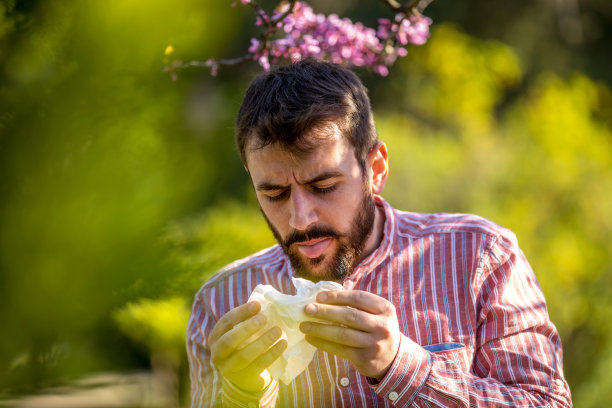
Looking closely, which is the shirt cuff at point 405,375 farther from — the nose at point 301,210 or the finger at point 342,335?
the nose at point 301,210

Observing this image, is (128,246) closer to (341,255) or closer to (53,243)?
(53,243)

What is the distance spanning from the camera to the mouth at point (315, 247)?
1862mm

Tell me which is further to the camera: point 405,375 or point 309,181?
point 309,181

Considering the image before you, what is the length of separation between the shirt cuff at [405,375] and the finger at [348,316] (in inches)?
5.2

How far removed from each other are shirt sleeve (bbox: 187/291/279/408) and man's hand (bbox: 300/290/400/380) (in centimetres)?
34

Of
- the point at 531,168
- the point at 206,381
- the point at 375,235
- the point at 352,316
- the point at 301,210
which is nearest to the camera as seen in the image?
the point at 352,316

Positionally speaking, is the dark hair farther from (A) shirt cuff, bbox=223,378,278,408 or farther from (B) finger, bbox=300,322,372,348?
(A) shirt cuff, bbox=223,378,278,408

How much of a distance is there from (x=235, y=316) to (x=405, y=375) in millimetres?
442

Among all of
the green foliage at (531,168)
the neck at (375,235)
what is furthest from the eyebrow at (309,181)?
the green foliage at (531,168)

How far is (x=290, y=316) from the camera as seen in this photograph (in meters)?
Answer: 1.52

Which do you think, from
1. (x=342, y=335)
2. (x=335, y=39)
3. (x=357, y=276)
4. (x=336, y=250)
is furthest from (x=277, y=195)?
(x=335, y=39)

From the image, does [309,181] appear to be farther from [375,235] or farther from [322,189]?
[375,235]

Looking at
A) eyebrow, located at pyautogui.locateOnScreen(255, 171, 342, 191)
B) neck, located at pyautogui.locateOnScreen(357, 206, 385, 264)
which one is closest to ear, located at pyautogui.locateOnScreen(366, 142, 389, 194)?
neck, located at pyautogui.locateOnScreen(357, 206, 385, 264)

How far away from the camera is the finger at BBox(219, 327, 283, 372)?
1506mm
